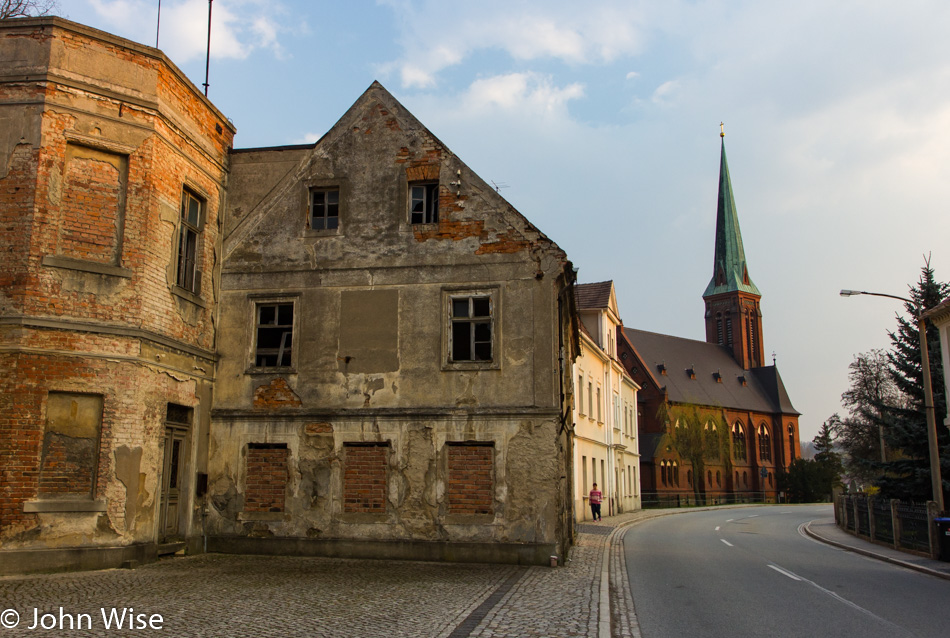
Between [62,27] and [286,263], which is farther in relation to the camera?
[286,263]

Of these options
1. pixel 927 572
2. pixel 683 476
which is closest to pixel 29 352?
pixel 927 572

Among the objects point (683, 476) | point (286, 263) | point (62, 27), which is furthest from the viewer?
point (683, 476)

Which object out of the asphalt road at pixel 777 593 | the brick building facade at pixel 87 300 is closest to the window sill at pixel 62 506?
the brick building facade at pixel 87 300

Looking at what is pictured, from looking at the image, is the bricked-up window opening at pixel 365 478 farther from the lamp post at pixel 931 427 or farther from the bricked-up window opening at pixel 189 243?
the lamp post at pixel 931 427

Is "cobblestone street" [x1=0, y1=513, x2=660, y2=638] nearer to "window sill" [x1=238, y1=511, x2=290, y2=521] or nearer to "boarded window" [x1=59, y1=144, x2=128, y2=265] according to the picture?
"window sill" [x1=238, y1=511, x2=290, y2=521]

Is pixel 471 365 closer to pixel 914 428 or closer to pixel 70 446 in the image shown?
pixel 70 446

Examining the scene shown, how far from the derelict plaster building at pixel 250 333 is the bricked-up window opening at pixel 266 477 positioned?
0.05 meters

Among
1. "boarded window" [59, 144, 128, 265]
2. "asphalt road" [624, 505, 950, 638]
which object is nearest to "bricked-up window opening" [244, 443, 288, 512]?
"boarded window" [59, 144, 128, 265]

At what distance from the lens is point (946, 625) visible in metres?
9.75

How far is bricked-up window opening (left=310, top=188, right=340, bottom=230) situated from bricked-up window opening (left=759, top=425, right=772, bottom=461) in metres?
79.5

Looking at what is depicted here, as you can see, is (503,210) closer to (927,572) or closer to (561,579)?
(561,579)

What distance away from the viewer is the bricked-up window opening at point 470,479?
15633 millimetres

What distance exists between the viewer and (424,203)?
683 inches

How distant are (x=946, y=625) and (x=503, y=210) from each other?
10.7m
